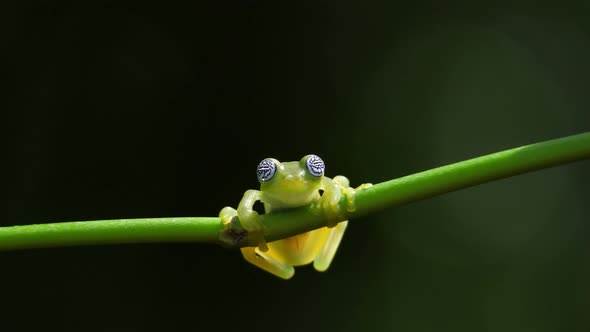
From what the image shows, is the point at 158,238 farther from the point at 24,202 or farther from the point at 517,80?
the point at 517,80

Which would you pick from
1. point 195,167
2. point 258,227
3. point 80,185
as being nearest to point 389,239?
point 195,167

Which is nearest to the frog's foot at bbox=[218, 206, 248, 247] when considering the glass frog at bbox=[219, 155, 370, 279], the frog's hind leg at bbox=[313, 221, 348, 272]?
the glass frog at bbox=[219, 155, 370, 279]

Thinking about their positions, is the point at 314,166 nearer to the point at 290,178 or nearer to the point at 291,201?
the point at 290,178

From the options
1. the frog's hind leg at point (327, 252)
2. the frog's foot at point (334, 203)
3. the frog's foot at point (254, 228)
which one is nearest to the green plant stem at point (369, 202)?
the frog's foot at point (334, 203)

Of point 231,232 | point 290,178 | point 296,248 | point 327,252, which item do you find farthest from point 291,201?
point 327,252

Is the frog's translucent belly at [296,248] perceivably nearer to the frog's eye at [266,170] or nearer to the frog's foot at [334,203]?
the frog's eye at [266,170]

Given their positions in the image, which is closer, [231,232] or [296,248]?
[231,232]
